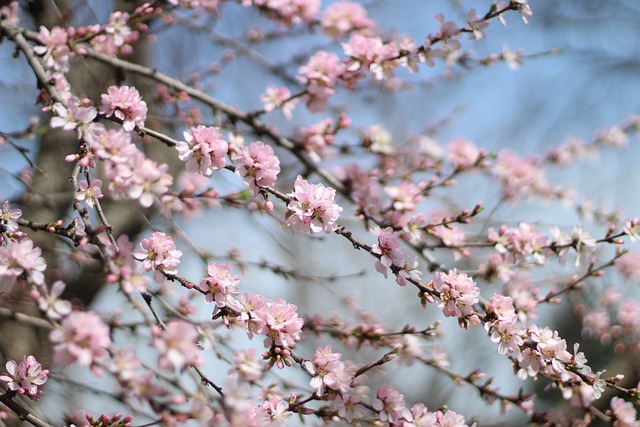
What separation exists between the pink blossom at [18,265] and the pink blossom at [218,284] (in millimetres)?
464

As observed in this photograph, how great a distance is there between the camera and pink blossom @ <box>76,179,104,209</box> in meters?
1.38

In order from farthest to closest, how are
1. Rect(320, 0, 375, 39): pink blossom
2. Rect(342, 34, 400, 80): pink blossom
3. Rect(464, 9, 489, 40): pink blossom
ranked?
Rect(320, 0, 375, 39): pink blossom < Rect(342, 34, 400, 80): pink blossom < Rect(464, 9, 489, 40): pink blossom

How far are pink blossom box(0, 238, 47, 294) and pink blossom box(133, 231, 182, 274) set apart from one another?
0.33 metres

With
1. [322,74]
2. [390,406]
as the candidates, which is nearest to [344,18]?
[322,74]

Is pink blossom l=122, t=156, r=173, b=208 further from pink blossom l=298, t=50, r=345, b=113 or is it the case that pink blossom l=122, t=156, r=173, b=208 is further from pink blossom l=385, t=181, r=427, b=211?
pink blossom l=385, t=181, r=427, b=211

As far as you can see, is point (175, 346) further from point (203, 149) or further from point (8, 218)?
point (8, 218)

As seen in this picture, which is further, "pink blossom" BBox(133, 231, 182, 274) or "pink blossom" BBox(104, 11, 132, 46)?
"pink blossom" BBox(104, 11, 132, 46)

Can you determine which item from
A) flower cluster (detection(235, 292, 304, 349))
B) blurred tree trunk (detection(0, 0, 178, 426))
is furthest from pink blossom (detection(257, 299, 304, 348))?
blurred tree trunk (detection(0, 0, 178, 426))

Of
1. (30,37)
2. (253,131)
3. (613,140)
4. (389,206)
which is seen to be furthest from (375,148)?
(613,140)

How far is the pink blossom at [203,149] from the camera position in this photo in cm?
148

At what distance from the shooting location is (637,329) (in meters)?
3.80

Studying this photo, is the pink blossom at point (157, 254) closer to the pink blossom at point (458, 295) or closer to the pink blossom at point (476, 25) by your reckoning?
the pink blossom at point (458, 295)

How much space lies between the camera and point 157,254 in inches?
A: 59.0

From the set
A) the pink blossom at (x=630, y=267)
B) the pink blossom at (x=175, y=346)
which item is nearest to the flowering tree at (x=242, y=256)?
the pink blossom at (x=175, y=346)
